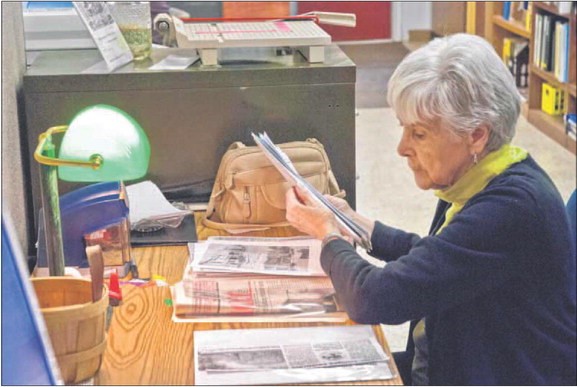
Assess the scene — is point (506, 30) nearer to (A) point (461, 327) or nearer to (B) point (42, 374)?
(A) point (461, 327)

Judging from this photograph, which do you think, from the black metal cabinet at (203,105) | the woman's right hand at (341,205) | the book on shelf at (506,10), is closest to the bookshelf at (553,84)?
the book on shelf at (506,10)

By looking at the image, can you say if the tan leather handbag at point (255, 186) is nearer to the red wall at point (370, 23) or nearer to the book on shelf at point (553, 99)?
the book on shelf at point (553, 99)

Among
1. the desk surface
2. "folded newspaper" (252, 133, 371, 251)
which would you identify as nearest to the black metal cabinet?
"folded newspaper" (252, 133, 371, 251)

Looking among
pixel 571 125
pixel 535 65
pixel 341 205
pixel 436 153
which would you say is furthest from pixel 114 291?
pixel 535 65

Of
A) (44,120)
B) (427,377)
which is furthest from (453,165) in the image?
(44,120)

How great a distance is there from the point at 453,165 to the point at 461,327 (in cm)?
28

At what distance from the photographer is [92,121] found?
1598 mm

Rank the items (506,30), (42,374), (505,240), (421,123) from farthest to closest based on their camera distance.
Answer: (506,30) < (421,123) < (505,240) < (42,374)

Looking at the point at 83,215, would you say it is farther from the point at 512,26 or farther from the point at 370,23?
the point at 370,23

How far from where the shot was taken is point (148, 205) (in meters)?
2.16

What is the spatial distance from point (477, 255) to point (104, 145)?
24.6 inches

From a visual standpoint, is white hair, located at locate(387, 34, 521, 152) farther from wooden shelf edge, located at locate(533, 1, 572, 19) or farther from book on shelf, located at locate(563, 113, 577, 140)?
wooden shelf edge, located at locate(533, 1, 572, 19)

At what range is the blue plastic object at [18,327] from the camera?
3.47 ft

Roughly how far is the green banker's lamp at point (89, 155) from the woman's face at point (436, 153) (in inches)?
18.1
